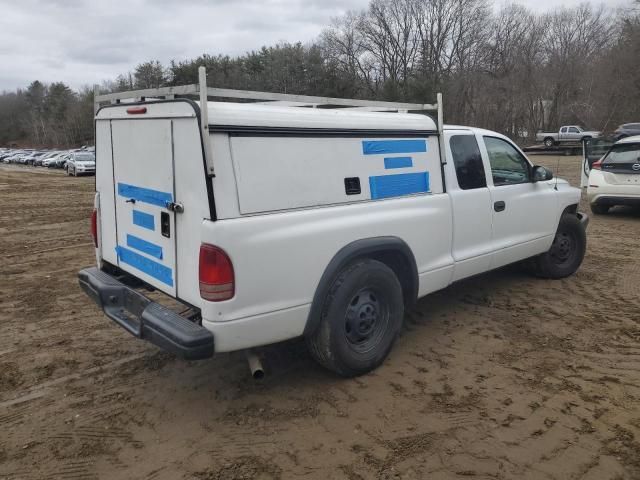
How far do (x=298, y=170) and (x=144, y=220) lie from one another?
1.22 metres

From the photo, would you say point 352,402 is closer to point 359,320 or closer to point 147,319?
point 359,320

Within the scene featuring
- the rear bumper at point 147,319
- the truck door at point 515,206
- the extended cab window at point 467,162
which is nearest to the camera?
the rear bumper at point 147,319

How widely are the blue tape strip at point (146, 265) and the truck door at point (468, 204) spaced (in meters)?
2.49

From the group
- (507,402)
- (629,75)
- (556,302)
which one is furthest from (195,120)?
(629,75)

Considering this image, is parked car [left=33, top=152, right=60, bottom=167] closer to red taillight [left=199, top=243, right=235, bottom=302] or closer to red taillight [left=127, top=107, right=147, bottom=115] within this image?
red taillight [left=127, top=107, right=147, bottom=115]

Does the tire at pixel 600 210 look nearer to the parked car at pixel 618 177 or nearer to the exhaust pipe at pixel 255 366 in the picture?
the parked car at pixel 618 177

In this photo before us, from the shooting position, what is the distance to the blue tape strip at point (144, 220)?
3.56 metres

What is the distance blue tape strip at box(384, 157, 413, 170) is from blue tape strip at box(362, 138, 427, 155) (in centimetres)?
6

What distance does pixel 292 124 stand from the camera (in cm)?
333

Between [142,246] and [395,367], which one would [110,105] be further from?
[395,367]

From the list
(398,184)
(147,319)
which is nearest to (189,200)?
(147,319)

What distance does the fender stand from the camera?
344 centimetres

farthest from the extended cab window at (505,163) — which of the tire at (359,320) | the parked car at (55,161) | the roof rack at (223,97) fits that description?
the parked car at (55,161)

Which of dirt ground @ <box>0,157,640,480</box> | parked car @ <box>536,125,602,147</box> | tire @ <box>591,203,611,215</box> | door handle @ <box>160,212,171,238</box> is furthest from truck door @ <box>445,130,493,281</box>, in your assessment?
parked car @ <box>536,125,602,147</box>
